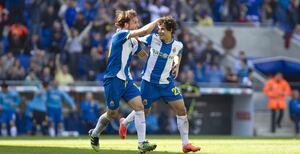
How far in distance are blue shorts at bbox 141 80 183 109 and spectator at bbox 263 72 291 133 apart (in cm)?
1552

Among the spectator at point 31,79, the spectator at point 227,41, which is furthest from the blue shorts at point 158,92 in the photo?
the spectator at point 227,41

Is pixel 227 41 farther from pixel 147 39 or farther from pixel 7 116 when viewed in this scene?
pixel 147 39

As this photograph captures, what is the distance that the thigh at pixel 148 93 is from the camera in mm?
16047

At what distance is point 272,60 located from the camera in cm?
3375

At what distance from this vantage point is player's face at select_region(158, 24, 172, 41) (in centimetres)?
1571

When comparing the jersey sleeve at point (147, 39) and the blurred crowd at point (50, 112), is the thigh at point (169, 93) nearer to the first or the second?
the jersey sleeve at point (147, 39)

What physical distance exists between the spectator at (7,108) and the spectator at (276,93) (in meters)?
8.95

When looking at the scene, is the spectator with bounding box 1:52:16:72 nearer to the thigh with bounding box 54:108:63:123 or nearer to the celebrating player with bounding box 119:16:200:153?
the thigh with bounding box 54:108:63:123

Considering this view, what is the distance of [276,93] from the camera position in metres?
31.1

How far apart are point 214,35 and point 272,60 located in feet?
8.57

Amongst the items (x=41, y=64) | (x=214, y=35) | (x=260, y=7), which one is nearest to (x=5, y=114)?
(x=41, y=64)

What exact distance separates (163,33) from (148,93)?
1.14 metres

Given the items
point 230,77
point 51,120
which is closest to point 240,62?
point 230,77

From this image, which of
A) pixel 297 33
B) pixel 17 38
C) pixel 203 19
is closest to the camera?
pixel 17 38
